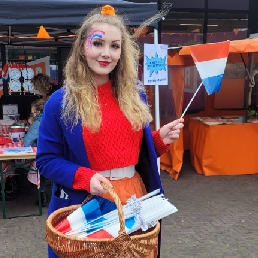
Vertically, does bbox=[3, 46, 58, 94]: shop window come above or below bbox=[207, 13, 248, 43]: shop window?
below

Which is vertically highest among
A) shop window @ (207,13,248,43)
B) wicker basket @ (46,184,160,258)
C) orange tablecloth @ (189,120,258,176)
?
shop window @ (207,13,248,43)

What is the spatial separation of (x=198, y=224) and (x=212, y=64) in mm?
2011

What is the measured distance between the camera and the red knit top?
1596 millimetres

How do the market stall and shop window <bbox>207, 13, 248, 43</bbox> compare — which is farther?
shop window <bbox>207, 13, 248, 43</bbox>

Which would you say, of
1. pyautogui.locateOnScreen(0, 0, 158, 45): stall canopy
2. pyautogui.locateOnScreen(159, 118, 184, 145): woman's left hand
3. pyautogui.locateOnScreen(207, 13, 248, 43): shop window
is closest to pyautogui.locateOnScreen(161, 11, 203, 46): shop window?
pyautogui.locateOnScreen(207, 13, 248, 43): shop window

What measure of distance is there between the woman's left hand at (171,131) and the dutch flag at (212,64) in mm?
1055

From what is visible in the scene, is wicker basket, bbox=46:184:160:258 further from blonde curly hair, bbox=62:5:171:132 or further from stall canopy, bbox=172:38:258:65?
stall canopy, bbox=172:38:258:65

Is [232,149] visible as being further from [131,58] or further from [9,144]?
[131,58]

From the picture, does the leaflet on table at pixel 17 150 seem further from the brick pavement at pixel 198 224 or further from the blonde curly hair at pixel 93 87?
the blonde curly hair at pixel 93 87

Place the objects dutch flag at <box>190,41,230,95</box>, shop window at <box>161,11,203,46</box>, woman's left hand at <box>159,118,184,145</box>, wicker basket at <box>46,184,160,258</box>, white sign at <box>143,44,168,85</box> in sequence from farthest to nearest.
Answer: shop window at <box>161,11,203,46</box>
white sign at <box>143,44,168,85</box>
dutch flag at <box>190,41,230,95</box>
woman's left hand at <box>159,118,184,145</box>
wicker basket at <box>46,184,160,258</box>

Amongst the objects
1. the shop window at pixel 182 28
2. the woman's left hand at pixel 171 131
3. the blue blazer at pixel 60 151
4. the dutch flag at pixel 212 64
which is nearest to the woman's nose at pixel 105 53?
the blue blazer at pixel 60 151

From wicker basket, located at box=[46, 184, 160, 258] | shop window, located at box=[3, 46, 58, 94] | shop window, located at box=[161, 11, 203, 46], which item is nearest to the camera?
wicker basket, located at box=[46, 184, 160, 258]

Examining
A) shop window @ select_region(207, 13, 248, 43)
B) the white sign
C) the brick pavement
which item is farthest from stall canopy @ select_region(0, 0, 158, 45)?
shop window @ select_region(207, 13, 248, 43)

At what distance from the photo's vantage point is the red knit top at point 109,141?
1596mm
